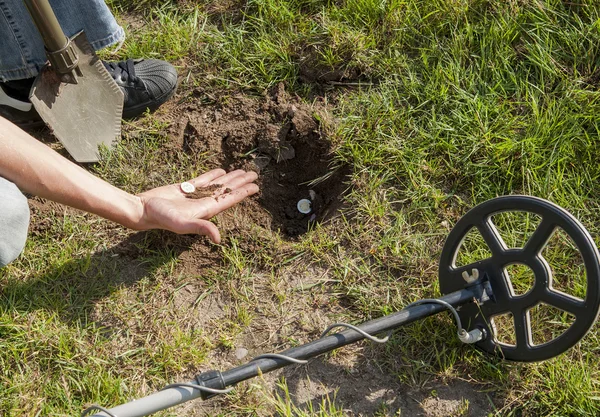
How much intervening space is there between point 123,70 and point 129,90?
0.36 ft

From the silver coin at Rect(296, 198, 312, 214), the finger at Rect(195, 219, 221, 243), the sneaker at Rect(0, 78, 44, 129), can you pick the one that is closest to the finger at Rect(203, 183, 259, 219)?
the finger at Rect(195, 219, 221, 243)

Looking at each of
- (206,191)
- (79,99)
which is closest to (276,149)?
(206,191)

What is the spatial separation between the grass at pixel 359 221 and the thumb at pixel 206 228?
0.14 meters

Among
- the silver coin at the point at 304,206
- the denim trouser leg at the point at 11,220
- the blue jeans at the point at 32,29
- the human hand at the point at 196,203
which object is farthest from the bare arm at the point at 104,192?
the blue jeans at the point at 32,29

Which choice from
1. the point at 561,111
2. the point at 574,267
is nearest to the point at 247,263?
the point at 574,267

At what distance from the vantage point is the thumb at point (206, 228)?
223cm

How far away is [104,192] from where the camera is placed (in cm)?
220

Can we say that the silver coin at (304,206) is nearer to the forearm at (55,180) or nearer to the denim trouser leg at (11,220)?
the forearm at (55,180)

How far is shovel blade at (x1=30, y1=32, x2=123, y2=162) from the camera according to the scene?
2535 millimetres

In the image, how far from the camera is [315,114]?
8.49 ft

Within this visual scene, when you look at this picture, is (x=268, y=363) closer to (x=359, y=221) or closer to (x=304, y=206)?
(x=359, y=221)

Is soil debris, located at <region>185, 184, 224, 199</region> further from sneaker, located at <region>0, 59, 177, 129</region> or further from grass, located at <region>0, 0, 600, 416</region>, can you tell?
sneaker, located at <region>0, 59, 177, 129</region>

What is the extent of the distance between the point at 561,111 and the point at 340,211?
3.10ft

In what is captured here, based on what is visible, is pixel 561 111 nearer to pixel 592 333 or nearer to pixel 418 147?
pixel 418 147
